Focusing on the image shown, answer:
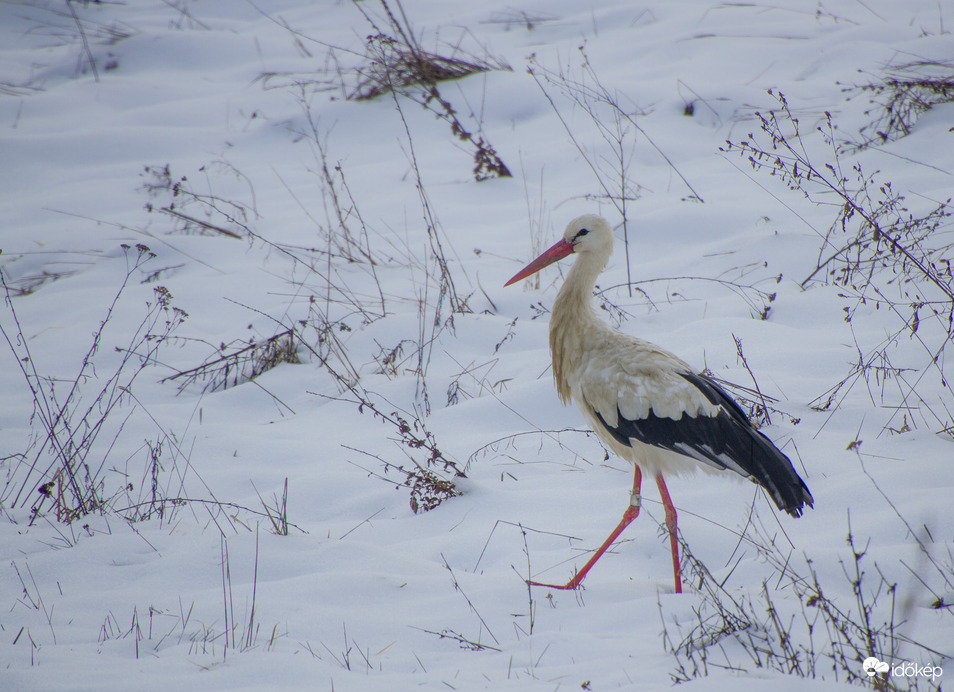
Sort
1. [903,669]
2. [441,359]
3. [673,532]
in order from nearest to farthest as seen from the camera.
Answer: [903,669] → [673,532] → [441,359]

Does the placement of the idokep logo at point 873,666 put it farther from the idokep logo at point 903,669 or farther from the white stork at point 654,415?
the white stork at point 654,415

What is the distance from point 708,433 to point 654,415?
0.25 meters

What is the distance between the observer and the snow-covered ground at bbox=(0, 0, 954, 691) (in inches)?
110

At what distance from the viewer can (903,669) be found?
2379 millimetres

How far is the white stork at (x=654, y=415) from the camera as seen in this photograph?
3180 millimetres

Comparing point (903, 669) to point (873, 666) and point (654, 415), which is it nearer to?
point (873, 666)

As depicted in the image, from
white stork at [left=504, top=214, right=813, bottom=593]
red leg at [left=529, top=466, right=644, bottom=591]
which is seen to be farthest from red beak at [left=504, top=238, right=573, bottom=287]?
red leg at [left=529, top=466, right=644, bottom=591]

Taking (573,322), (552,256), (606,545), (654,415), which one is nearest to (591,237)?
(552,256)

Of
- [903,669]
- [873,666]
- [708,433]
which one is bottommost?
[903,669]

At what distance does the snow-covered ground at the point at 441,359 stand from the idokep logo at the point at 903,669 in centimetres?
4

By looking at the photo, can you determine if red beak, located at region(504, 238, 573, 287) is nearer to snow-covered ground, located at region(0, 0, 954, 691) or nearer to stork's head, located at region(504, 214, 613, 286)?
stork's head, located at region(504, 214, 613, 286)

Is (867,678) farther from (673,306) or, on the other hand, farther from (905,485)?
(673,306)

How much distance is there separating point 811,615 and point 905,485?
1.06m

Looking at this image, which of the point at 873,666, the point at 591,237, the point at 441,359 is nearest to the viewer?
the point at 873,666
